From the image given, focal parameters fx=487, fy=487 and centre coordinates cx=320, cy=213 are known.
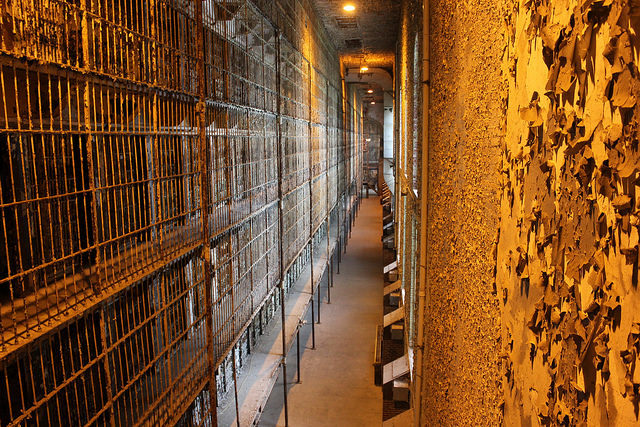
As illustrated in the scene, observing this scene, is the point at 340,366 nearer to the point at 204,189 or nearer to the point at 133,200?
the point at 204,189

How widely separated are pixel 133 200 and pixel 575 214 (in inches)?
96.1

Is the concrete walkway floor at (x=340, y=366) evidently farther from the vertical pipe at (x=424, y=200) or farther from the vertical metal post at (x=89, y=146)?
the vertical metal post at (x=89, y=146)

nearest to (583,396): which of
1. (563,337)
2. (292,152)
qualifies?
(563,337)

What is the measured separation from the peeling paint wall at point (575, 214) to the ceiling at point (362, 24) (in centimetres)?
881

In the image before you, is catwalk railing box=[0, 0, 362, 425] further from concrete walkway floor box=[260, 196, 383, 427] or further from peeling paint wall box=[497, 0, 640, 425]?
concrete walkway floor box=[260, 196, 383, 427]

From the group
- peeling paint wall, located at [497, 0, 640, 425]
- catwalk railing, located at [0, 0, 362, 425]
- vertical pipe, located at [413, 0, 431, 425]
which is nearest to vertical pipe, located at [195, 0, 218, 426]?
catwalk railing, located at [0, 0, 362, 425]

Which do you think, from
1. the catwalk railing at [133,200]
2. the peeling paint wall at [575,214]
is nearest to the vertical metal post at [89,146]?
the catwalk railing at [133,200]

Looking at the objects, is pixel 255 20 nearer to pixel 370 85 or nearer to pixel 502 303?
pixel 502 303

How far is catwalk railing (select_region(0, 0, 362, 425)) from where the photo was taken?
Answer: 2236mm

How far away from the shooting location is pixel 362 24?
11.4m

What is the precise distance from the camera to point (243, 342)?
238 inches

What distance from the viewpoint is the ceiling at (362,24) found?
9.63 meters

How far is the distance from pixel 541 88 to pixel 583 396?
2.24 ft

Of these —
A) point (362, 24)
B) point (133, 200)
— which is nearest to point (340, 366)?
point (133, 200)
